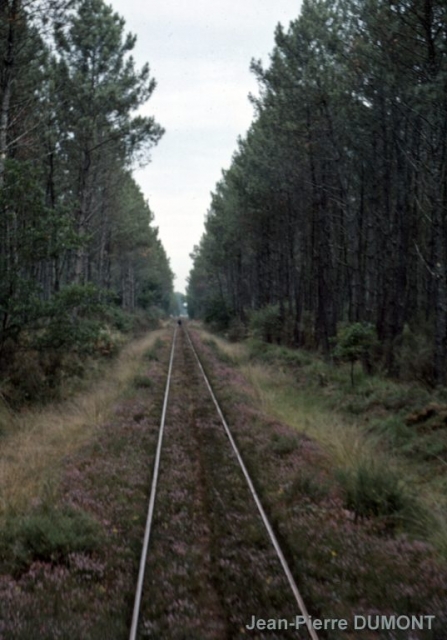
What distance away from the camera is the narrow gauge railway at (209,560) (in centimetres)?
484

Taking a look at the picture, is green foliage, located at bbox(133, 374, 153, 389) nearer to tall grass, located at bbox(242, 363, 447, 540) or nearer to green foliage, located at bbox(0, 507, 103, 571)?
tall grass, located at bbox(242, 363, 447, 540)

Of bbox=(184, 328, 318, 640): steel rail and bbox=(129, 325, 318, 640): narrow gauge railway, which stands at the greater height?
bbox=(184, 328, 318, 640): steel rail

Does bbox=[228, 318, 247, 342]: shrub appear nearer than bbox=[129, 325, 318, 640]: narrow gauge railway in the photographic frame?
No

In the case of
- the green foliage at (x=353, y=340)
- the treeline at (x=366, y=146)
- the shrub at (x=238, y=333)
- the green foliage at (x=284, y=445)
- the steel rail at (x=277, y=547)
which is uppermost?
the treeline at (x=366, y=146)

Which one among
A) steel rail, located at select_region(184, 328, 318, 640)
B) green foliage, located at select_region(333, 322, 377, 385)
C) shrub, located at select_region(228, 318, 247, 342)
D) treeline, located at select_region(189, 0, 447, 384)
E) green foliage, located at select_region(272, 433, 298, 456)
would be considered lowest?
steel rail, located at select_region(184, 328, 318, 640)

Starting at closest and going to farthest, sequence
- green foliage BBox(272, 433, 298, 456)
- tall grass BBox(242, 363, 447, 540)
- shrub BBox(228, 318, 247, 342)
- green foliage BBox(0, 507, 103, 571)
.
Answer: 1. green foliage BBox(0, 507, 103, 571)
2. tall grass BBox(242, 363, 447, 540)
3. green foliage BBox(272, 433, 298, 456)
4. shrub BBox(228, 318, 247, 342)

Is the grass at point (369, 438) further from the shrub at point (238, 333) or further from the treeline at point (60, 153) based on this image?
the shrub at point (238, 333)

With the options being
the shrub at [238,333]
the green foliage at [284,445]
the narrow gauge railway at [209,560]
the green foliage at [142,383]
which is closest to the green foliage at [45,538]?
the narrow gauge railway at [209,560]

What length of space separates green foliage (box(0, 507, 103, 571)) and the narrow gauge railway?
77cm

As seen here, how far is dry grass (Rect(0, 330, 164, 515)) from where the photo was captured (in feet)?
26.2

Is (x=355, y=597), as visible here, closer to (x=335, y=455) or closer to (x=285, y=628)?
(x=285, y=628)

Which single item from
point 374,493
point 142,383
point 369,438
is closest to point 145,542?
point 374,493

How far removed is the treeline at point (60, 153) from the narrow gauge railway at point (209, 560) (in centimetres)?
624

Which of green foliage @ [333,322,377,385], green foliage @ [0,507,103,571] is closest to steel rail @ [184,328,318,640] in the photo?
green foliage @ [0,507,103,571]
